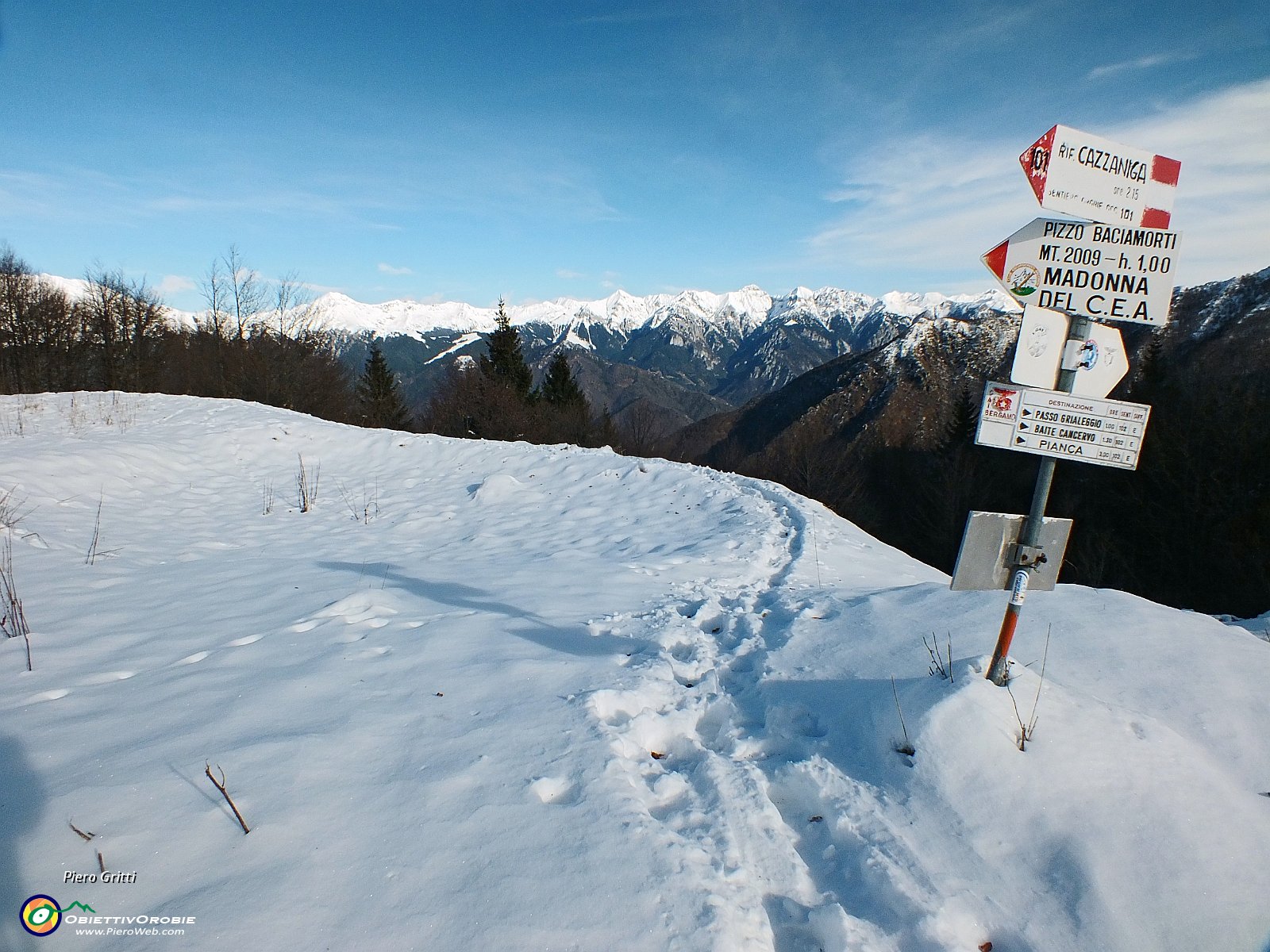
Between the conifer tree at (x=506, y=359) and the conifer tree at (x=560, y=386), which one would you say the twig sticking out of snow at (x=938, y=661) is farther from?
the conifer tree at (x=560, y=386)

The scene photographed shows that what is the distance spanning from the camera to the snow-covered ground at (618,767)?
210cm

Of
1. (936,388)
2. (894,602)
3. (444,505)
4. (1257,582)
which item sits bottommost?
(1257,582)

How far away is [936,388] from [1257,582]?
9058 cm

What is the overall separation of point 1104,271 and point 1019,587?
171 cm

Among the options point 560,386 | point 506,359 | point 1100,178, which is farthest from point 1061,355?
point 560,386

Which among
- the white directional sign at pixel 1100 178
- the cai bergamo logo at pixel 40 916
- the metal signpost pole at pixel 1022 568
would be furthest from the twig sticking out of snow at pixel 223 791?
the white directional sign at pixel 1100 178

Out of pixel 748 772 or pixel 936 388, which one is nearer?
pixel 748 772

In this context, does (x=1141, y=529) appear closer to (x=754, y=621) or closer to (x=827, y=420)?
(x=754, y=621)

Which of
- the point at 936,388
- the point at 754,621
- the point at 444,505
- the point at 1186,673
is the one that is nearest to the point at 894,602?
the point at 754,621

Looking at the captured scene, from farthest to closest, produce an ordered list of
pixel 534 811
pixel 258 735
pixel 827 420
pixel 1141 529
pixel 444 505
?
pixel 827 420 → pixel 1141 529 → pixel 444 505 → pixel 258 735 → pixel 534 811

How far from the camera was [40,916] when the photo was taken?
74.5 inches

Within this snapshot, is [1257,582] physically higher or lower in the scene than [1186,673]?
lower

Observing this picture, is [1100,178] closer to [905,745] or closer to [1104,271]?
[1104,271]

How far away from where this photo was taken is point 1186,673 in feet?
12.0
